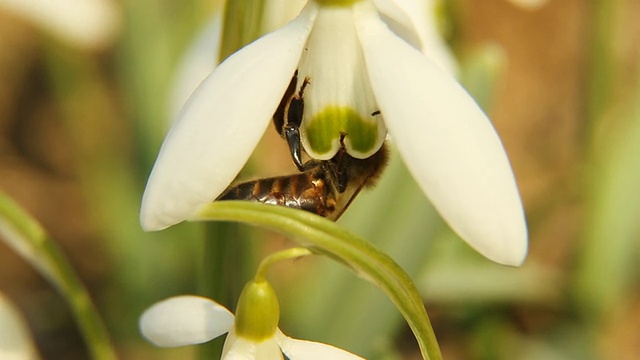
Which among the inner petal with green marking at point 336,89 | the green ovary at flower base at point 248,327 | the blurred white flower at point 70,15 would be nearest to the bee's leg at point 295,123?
the inner petal with green marking at point 336,89

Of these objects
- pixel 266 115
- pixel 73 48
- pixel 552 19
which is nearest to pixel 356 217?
pixel 266 115

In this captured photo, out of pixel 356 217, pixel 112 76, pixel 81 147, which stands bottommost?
pixel 356 217

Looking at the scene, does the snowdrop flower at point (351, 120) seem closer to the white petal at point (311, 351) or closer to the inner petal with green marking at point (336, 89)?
the inner petal with green marking at point (336, 89)

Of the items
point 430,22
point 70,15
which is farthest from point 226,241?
point 70,15

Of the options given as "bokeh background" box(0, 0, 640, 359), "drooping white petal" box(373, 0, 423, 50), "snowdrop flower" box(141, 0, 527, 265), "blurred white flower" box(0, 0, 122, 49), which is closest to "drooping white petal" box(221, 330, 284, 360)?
"snowdrop flower" box(141, 0, 527, 265)

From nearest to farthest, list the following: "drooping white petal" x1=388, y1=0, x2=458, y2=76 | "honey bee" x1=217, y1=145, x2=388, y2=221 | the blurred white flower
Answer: "honey bee" x1=217, y1=145, x2=388, y2=221 < "drooping white petal" x1=388, y1=0, x2=458, y2=76 < the blurred white flower

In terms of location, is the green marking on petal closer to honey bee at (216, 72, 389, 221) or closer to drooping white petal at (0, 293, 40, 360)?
honey bee at (216, 72, 389, 221)

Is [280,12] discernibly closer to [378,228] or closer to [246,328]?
[378,228]

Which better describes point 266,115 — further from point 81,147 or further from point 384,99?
point 81,147
